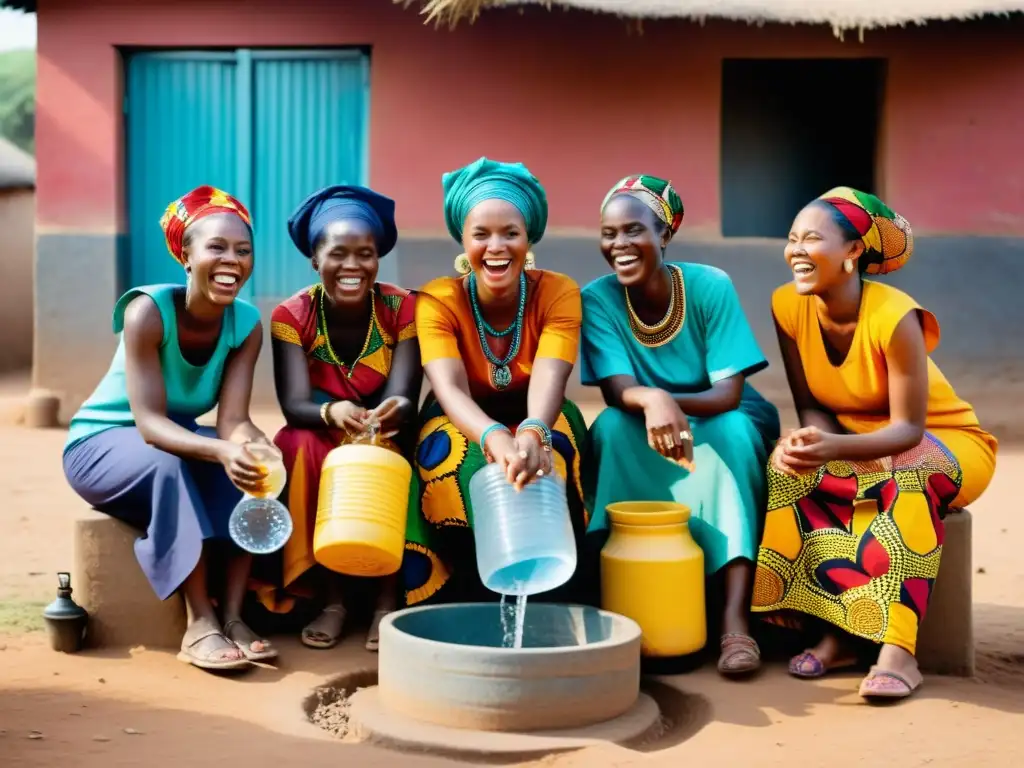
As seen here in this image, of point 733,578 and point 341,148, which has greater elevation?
point 341,148

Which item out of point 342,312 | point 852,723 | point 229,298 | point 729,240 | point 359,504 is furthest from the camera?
point 729,240

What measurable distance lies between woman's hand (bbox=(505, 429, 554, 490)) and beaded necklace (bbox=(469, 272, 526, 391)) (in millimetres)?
489

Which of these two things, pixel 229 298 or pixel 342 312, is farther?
pixel 342 312

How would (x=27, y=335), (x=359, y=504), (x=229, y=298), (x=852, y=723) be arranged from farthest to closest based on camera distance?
→ (x=27, y=335) → (x=229, y=298) → (x=359, y=504) → (x=852, y=723)

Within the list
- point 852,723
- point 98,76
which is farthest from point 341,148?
point 852,723

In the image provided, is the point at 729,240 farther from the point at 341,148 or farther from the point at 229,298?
the point at 229,298

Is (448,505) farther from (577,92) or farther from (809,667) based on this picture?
(577,92)

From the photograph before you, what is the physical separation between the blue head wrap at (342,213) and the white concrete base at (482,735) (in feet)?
5.01

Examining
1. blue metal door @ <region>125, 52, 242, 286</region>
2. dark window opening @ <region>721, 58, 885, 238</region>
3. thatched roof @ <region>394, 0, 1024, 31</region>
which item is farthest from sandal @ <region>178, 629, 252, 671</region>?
dark window opening @ <region>721, 58, 885, 238</region>

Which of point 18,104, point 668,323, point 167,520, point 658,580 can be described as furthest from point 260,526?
point 18,104

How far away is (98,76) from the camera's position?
370 inches

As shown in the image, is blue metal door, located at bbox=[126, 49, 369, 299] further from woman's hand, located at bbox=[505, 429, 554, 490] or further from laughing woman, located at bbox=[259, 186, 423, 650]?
woman's hand, located at bbox=[505, 429, 554, 490]

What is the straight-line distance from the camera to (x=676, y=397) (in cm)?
389

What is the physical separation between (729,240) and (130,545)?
20.7 feet
